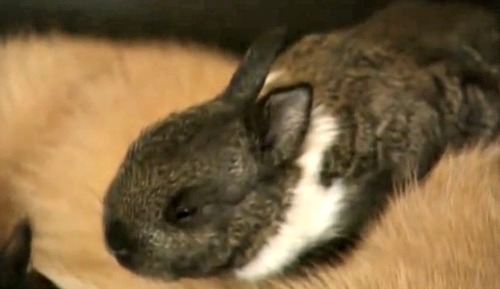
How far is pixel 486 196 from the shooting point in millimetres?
1050

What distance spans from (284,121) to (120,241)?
0.19 metres

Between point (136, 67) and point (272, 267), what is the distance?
34 centimetres

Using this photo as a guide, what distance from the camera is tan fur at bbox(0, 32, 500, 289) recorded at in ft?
3.33

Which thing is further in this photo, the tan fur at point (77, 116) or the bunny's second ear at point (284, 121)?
the tan fur at point (77, 116)

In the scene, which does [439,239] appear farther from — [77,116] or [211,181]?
[77,116]

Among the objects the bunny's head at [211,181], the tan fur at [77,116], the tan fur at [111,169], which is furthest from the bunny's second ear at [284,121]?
the tan fur at [77,116]

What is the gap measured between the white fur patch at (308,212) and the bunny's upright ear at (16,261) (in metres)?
0.21

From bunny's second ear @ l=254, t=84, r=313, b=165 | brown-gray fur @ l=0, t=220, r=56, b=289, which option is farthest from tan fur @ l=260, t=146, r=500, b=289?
brown-gray fur @ l=0, t=220, r=56, b=289

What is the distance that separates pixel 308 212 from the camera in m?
1.09

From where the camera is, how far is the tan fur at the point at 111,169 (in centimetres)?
102

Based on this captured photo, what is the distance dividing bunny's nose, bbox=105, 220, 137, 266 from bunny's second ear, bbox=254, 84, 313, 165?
0.15 m

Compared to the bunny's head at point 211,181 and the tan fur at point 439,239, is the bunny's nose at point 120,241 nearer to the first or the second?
the bunny's head at point 211,181

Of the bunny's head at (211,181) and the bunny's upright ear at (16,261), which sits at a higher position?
the bunny's head at (211,181)

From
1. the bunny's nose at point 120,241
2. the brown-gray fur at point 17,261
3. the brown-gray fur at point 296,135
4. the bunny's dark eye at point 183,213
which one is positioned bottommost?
the brown-gray fur at point 17,261
